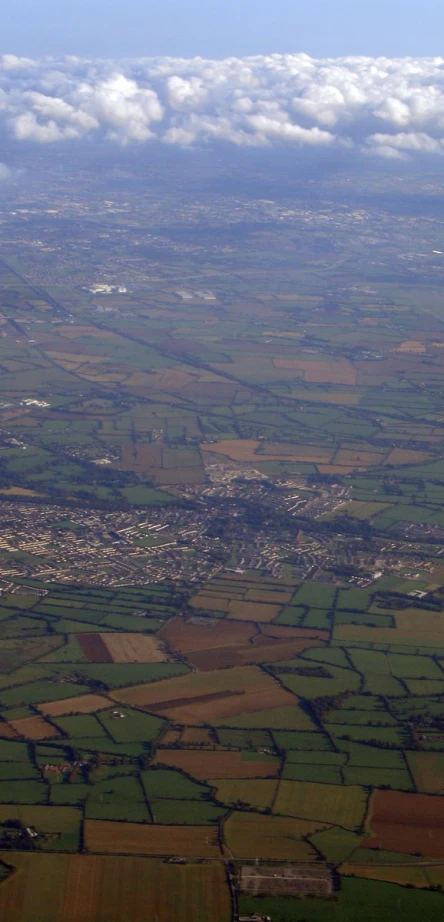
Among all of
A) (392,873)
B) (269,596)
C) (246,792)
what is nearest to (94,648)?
(269,596)

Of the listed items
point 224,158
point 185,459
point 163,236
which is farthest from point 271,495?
point 224,158

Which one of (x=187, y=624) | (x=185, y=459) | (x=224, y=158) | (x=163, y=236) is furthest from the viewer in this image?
(x=224, y=158)

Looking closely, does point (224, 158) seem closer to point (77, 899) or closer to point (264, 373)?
point (264, 373)

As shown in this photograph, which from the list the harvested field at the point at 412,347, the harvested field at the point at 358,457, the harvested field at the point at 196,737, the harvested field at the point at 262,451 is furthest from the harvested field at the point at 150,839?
the harvested field at the point at 412,347

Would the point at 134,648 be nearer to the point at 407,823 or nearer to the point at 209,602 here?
the point at 209,602

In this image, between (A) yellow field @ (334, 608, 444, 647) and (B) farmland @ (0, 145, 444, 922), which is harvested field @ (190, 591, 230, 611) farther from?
(A) yellow field @ (334, 608, 444, 647)

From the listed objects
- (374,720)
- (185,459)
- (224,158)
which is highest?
(374,720)

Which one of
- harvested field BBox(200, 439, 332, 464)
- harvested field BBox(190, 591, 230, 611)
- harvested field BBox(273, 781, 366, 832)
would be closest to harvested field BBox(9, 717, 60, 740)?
harvested field BBox(273, 781, 366, 832)

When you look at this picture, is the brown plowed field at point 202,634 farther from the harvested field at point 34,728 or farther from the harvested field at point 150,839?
the harvested field at point 150,839
